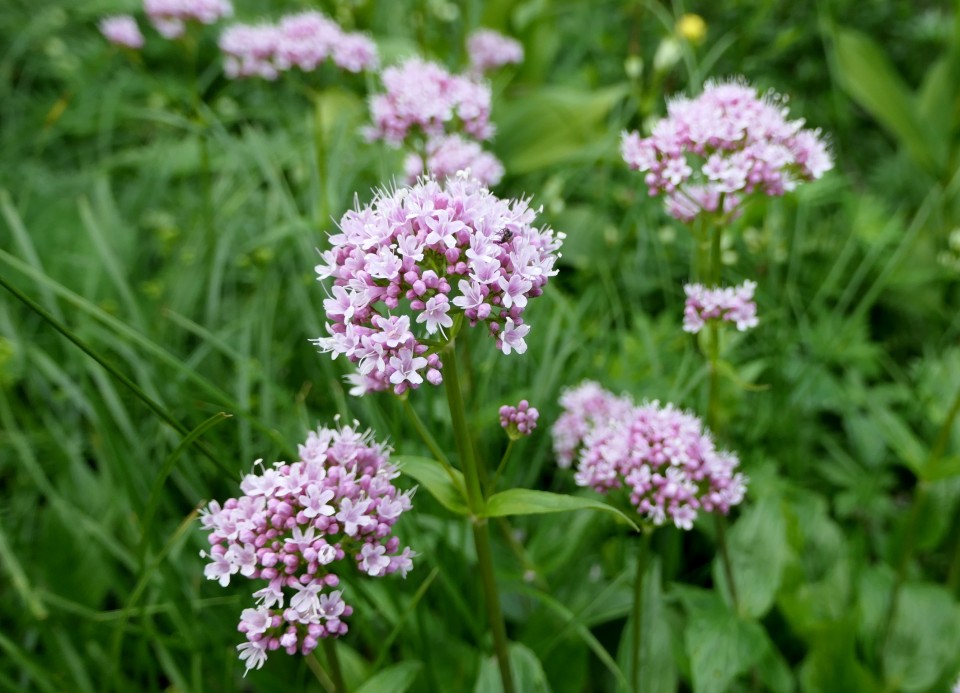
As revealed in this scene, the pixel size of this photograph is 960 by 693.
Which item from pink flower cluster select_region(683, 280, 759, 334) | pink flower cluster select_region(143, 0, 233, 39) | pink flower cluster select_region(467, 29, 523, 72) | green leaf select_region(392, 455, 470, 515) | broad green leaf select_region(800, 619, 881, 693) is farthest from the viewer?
pink flower cluster select_region(467, 29, 523, 72)

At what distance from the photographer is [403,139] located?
2885mm

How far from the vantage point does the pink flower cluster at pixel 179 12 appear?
3582 millimetres

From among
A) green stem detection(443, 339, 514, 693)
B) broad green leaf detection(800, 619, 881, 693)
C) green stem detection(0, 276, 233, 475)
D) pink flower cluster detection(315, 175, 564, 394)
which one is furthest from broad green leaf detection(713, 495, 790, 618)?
green stem detection(0, 276, 233, 475)

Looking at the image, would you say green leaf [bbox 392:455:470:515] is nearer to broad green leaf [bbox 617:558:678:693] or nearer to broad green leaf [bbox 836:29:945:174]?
broad green leaf [bbox 617:558:678:693]

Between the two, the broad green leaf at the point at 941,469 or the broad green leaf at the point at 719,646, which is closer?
the broad green leaf at the point at 719,646

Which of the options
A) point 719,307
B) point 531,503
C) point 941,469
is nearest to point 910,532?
point 941,469

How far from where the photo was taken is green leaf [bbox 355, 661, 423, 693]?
1.69 m

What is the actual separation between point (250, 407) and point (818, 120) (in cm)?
404

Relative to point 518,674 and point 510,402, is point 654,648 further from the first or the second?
point 510,402

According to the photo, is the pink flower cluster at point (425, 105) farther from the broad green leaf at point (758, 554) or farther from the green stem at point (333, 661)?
the green stem at point (333, 661)

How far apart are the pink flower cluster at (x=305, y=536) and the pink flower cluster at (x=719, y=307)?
91cm

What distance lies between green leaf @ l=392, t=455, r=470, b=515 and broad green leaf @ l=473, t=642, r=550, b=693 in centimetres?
48

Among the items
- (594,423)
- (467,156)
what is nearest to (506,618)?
(594,423)

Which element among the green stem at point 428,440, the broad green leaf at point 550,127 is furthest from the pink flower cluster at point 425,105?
the green stem at point 428,440
